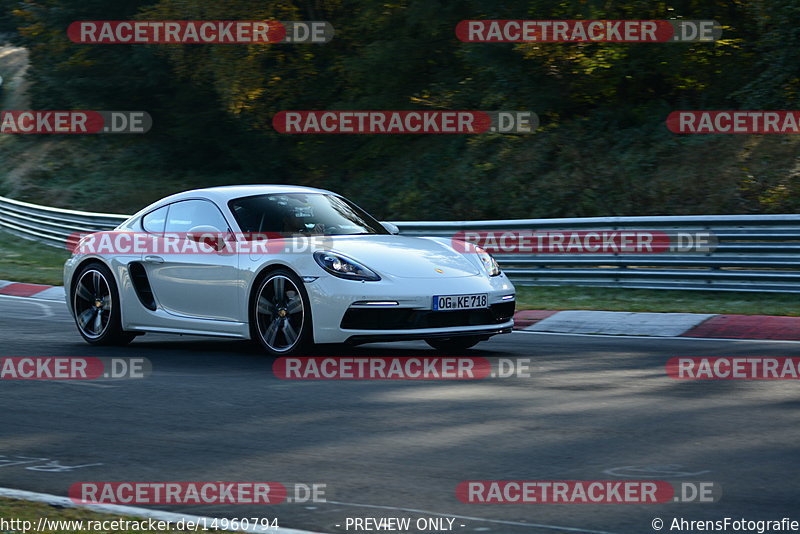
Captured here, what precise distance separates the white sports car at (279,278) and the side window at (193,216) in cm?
1

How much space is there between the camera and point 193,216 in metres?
10.8

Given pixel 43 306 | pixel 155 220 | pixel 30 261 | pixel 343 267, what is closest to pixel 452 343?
pixel 343 267

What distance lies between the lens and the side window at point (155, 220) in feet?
36.4

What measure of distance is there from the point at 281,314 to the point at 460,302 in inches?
57.8

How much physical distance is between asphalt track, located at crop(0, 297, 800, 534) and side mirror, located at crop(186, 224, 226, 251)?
1053mm

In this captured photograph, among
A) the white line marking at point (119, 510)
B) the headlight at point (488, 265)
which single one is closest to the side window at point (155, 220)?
the headlight at point (488, 265)

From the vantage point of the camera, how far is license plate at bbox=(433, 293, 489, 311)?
931 centimetres

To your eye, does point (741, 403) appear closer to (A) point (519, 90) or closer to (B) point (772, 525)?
(B) point (772, 525)

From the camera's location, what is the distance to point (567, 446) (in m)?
6.28

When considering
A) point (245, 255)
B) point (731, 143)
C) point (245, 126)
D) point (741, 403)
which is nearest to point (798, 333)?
point (741, 403)

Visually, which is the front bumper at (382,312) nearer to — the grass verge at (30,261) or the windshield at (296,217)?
the windshield at (296,217)

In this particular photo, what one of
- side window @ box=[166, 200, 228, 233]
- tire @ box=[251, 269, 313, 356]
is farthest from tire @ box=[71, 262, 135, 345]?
tire @ box=[251, 269, 313, 356]

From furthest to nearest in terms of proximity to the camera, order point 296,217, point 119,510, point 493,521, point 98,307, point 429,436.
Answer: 1. point 98,307
2. point 296,217
3. point 429,436
4. point 119,510
5. point 493,521

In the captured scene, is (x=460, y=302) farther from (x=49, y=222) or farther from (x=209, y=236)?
(x=49, y=222)
